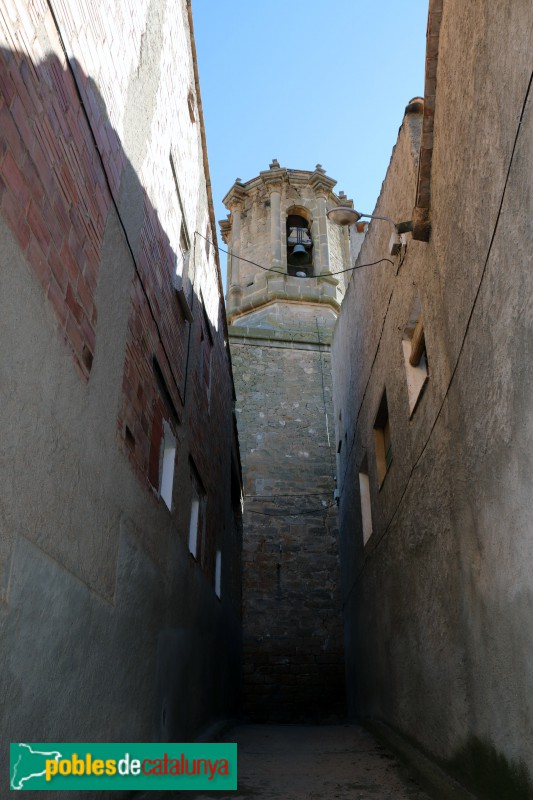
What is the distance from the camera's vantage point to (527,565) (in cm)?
326

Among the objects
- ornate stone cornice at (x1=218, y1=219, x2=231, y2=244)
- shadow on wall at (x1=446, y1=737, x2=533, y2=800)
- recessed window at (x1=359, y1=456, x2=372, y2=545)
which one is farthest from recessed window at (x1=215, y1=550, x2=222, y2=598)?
ornate stone cornice at (x1=218, y1=219, x2=231, y2=244)

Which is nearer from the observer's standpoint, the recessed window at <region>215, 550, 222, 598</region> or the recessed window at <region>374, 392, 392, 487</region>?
the recessed window at <region>374, 392, 392, 487</region>

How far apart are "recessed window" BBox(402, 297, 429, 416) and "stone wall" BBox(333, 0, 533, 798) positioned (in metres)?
0.08

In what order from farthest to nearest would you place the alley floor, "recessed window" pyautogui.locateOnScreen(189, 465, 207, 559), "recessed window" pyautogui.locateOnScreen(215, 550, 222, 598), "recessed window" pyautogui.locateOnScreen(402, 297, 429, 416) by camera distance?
"recessed window" pyautogui.locateOnScreen(215, 550, 222, 598) → "recessed window" pyautogui.locateOnScreen(189, 465, 207, 559) → "recessed window" pyautogui.locateOnScreen(402, 297, 429, 416) → the alley floor

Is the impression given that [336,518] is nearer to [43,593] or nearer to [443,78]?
[443,78]

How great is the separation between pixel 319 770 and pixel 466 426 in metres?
3.39

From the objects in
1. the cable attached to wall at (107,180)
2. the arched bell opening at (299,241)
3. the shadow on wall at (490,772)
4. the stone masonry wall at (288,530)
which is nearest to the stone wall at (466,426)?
the shadow on wall at (490,772)

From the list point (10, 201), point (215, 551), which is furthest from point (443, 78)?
point (215, 551)

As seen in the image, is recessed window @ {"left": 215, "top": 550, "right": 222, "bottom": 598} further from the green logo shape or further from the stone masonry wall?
the stone masonry wall

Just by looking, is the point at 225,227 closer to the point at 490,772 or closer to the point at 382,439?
the point at 382,439

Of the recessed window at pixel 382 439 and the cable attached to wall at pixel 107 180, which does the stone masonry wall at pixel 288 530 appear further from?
Result: the cable attached to wall at pixel 107 180

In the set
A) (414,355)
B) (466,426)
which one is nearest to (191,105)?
(414,355)

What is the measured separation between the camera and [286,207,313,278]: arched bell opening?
63.9 feet

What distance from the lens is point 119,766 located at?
3682 mm
